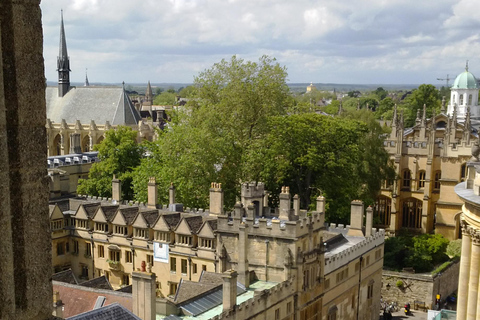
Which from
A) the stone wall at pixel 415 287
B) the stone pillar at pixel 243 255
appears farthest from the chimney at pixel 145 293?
the stone wall at pixel 415 287

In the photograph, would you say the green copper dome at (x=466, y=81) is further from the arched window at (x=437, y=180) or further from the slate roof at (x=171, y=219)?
the slate roof at (x=171, y=219)

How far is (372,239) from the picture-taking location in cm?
3041

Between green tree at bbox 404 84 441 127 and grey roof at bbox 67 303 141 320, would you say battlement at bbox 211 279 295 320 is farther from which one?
green tree at bbox 404 84 441 127

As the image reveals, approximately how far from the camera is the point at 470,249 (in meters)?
17.5

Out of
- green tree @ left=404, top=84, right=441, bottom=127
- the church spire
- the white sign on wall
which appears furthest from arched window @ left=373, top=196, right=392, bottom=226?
green tree @ left=404, top=84, right=441, bottom=127

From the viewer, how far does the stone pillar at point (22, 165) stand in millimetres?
4723

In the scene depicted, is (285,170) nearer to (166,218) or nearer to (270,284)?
(166,218)

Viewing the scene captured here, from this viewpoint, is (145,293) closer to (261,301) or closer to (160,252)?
(261,301)

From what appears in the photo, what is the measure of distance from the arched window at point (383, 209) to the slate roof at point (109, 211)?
2410cm

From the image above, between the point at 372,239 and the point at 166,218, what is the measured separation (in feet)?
34.4

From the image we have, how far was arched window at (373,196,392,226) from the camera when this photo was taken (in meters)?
47.7

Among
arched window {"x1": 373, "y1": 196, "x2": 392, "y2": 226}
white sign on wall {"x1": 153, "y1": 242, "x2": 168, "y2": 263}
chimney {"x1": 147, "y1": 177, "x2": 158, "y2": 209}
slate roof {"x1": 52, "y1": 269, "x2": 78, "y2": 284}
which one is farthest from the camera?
arched window {"x1": 373, "y1": 196, "x2": 392, "y2": 226}


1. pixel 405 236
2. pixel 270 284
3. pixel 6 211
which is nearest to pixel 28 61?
pixel 6 211

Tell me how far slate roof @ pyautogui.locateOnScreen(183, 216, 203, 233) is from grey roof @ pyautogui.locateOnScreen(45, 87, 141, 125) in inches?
1555
